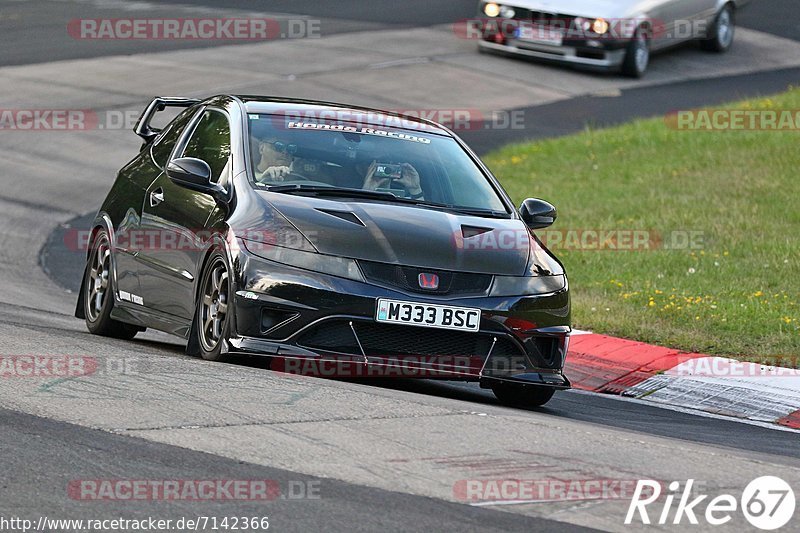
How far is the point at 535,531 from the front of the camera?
5047 mm

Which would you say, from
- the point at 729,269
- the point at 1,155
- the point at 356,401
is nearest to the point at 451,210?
the point at 356,401

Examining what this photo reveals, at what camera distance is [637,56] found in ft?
76.6

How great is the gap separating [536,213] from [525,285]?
3.48 ft

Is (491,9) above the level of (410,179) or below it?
below

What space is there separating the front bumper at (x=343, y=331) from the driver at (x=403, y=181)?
1.03m

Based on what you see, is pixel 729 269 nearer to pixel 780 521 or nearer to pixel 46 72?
pixel 780 521

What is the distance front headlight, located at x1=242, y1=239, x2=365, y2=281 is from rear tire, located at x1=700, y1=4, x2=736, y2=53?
1955 centimetres

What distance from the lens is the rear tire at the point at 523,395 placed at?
27.2 feet

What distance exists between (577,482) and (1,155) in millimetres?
12760

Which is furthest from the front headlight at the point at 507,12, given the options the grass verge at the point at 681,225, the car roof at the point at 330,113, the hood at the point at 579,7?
the car roof at the point at 330,113

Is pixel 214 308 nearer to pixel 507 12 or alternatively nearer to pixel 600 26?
pixel 600 26

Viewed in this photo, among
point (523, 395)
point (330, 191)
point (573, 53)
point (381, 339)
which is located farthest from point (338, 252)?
point (573, 53)

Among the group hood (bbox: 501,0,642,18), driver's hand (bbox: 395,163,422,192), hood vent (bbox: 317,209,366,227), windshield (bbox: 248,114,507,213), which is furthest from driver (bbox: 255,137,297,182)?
hood (bbox: 501,0,642,18)

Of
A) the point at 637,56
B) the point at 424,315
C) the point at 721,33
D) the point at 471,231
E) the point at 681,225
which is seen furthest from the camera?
the point at 721,33
